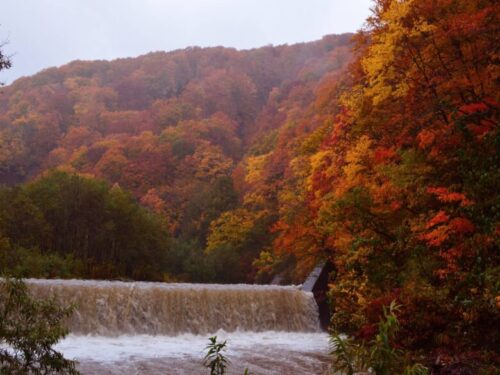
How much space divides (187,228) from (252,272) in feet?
35.4

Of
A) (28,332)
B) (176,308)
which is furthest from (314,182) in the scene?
(28,332)

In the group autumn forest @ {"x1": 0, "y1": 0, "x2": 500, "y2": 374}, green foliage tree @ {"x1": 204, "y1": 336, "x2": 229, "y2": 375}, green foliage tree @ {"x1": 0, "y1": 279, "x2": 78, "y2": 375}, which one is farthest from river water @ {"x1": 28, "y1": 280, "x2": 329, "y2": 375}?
green foliage tree @ {"x1": 204, "y1": 336, "x2": 229, "y2": 375}

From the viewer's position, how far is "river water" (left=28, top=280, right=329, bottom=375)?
1334 centimetres

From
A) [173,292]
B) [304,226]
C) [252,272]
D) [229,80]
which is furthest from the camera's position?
[229,80]

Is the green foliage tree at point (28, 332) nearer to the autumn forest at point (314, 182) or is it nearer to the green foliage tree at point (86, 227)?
the autumn forest at point (314, 182)

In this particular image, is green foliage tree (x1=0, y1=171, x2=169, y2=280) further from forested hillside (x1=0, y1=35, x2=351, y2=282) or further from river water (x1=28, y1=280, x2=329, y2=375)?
river water (x1=28, y1=280, x2=329, y2=375)

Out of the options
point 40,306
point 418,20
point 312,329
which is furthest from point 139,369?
point 418,20

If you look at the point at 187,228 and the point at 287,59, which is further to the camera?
the point at 287,59

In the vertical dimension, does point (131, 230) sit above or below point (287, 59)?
below

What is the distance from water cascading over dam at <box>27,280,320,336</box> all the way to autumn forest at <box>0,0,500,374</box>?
1.77 m

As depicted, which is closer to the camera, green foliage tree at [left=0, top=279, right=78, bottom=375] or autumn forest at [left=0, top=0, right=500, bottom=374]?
green foliage tree at [left=0, top=279, right=78, bottom=375]

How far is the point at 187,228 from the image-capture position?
1821 inches

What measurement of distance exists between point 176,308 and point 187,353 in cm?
366

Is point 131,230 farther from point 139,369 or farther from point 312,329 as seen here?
point 139,369
